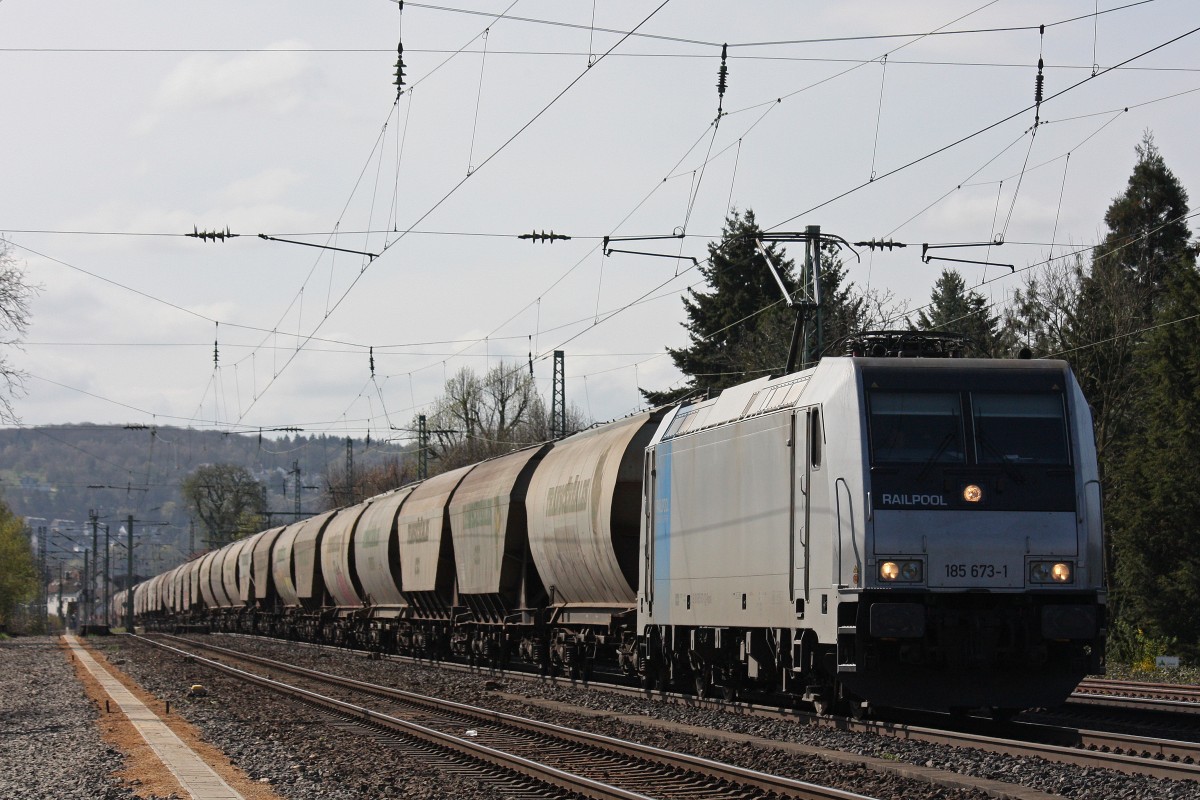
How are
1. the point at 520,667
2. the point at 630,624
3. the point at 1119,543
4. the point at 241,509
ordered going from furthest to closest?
the point at 241,509 < the point at 1119,543 < the point at 520,667 < the point at 630,624

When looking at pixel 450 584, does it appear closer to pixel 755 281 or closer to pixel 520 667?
pixel 520 667

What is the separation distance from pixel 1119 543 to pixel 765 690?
716 inches

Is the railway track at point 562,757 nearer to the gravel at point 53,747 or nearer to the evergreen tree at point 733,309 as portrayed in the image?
the gravel at point 53,747

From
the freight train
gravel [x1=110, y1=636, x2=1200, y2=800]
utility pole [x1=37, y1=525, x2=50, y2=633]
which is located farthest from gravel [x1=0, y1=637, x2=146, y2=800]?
utility pole [x1=37, y1=525, x2=50, y2=633]

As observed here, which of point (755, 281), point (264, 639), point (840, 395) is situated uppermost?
point (755, 281)

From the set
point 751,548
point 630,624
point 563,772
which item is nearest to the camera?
point 563,772

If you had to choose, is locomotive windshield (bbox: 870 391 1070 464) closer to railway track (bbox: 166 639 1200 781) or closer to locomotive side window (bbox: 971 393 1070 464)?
locomotive side window (bbox: 971 393 1070 464)

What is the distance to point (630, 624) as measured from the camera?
21875 millimetres

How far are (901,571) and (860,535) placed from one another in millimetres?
529

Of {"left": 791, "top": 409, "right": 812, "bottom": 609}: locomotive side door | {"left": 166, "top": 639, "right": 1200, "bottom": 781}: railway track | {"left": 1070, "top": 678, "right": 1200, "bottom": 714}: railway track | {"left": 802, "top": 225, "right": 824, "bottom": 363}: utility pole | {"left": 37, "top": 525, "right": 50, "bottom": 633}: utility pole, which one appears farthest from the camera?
{"left": 37, "top": 525, "right": 50, "bottom": 633}: utility pole

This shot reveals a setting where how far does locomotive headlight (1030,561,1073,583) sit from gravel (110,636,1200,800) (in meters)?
2.14

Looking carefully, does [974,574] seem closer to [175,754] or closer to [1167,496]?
[175,754]

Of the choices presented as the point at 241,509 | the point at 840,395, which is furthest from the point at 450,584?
the point at 241,509

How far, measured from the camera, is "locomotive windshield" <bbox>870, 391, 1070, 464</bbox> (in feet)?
47.5
